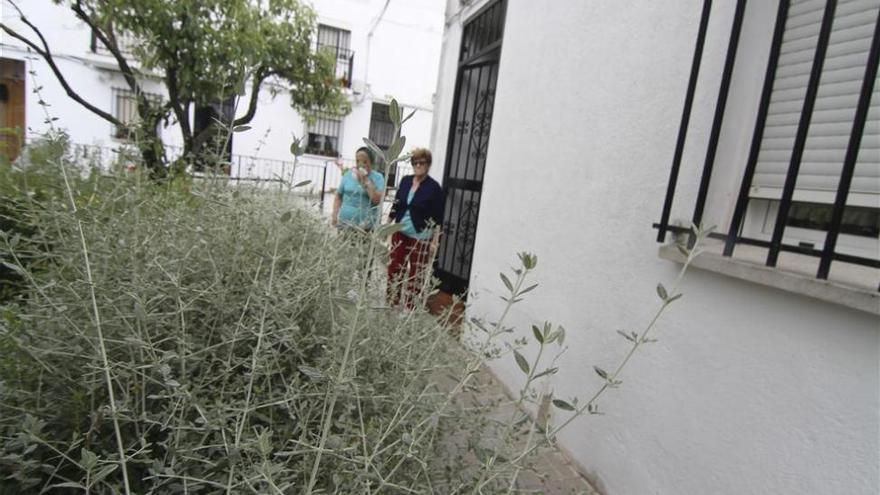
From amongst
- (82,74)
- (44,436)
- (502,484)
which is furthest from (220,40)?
(82,74)

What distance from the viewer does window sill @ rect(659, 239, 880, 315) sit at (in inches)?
55.9

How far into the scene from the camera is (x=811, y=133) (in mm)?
1851

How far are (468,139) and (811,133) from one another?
3.68 meters

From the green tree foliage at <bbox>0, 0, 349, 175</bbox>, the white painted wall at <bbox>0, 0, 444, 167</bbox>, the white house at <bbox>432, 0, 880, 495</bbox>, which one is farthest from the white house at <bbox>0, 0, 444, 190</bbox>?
the white house at <bbox>432, 0, 880, 495</bbox>

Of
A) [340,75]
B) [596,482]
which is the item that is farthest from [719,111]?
[340,75]

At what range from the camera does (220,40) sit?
429cm

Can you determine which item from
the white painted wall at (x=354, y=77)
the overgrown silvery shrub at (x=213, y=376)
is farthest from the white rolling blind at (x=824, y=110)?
the white painted wall at (x=354, y=77)

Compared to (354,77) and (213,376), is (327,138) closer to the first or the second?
(354,77)

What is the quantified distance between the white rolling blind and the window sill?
0.25 meters

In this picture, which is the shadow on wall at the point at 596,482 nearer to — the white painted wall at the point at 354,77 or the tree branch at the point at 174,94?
the tree branch at the point at 174,94

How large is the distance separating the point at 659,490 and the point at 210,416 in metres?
2.02

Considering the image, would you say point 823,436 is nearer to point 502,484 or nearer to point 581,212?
point 502,484

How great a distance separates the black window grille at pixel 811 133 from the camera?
158 centimetres

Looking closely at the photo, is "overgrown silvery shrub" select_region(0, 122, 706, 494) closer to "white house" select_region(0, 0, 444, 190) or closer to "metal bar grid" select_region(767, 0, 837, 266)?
"metal bar grid" select_region(767, 0, 837, 266)
